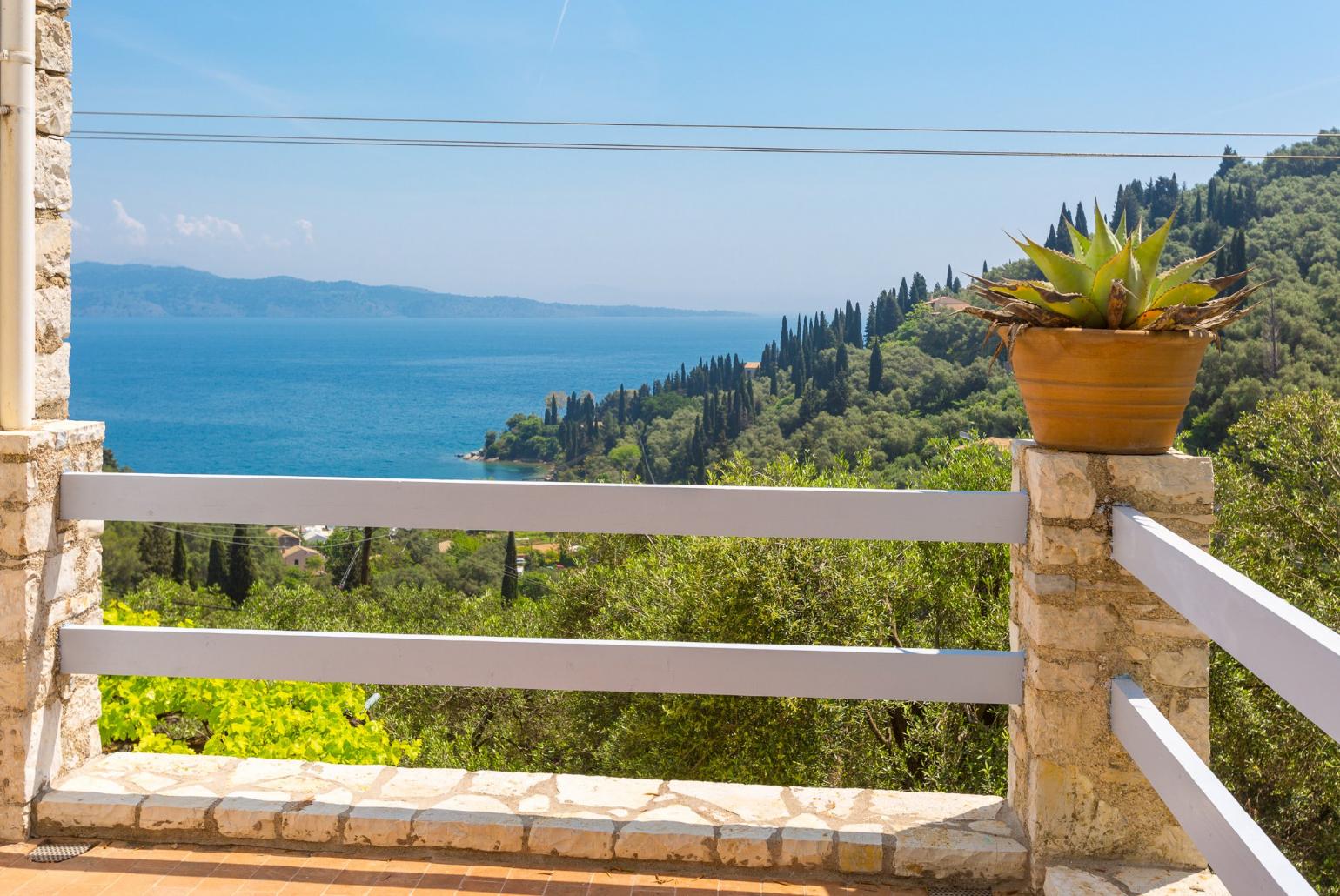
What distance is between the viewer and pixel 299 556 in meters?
32.6

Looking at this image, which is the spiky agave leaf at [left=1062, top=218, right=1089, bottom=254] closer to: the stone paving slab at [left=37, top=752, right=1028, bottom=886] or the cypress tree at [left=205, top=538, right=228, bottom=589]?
the stone paving slab at [left=37, top=752, right=1028, bottom=886]

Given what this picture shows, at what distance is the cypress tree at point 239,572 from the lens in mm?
25188

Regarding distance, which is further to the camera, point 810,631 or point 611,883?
point 810,631

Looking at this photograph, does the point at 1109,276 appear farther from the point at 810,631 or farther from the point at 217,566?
the point at 217,566

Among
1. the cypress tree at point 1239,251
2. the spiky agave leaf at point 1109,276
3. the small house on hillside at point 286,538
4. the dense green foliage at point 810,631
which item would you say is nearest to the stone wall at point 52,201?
the spiky agave leaf at point 1109,276

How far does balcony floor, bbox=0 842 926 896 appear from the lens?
2111 millimetres

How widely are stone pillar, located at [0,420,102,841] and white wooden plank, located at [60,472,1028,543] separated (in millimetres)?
161

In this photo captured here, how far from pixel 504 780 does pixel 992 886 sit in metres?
1.15

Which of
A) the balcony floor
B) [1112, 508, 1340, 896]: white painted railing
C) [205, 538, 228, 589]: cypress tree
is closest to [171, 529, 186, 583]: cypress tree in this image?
[205, 538, 228, 589]: cypress tree

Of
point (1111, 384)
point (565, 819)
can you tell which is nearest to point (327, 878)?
point (565, 819)

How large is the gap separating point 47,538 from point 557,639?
121cm

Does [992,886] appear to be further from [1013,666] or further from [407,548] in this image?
[407,548]

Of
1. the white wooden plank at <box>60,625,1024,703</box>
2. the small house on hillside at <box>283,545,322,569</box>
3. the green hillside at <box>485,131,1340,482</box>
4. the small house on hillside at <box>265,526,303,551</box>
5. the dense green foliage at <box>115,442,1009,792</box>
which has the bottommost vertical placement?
the small house on hillside at <box>283,545,322,569</box>

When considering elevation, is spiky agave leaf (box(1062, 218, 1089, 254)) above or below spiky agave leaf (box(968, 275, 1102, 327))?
above
